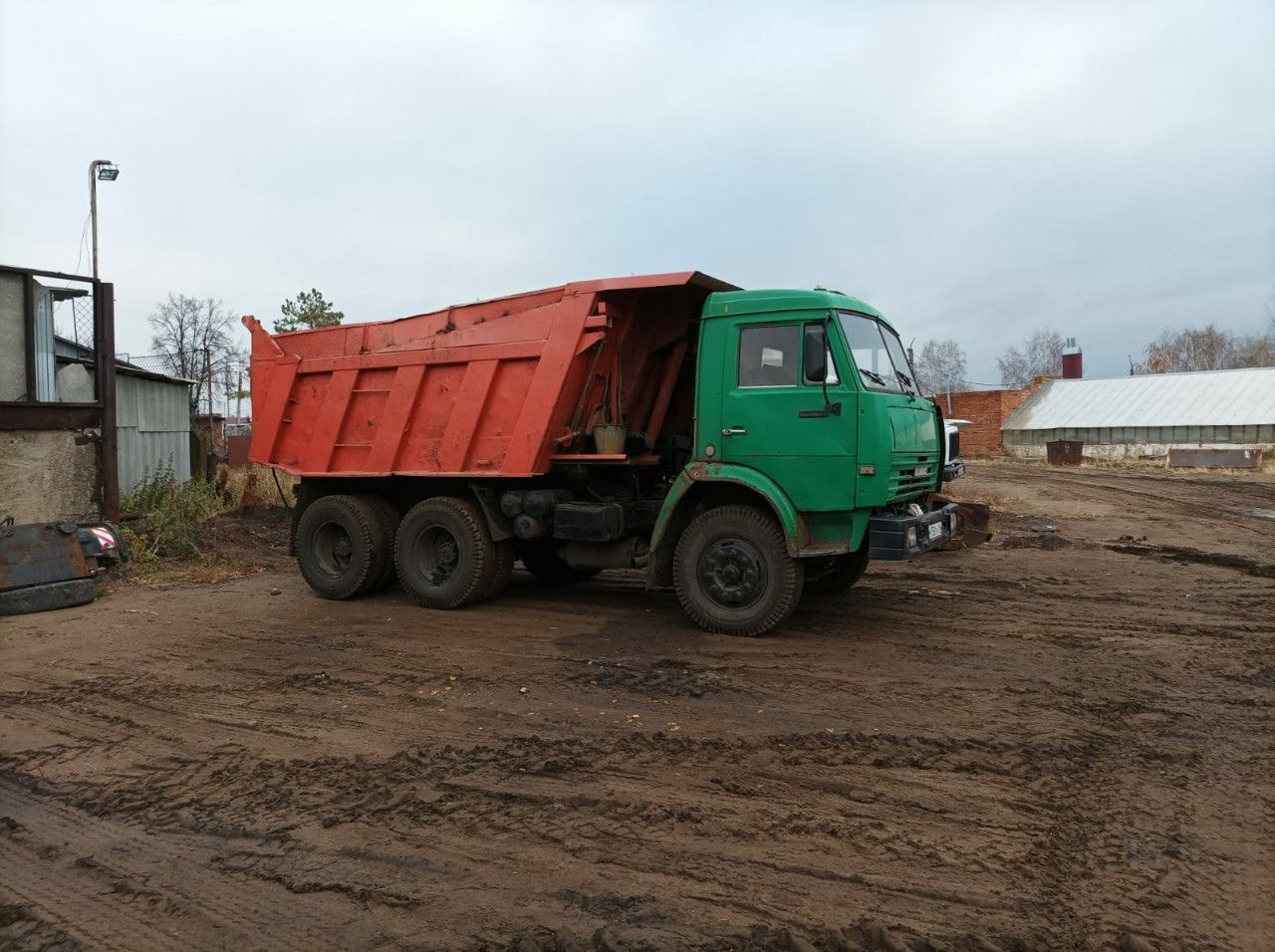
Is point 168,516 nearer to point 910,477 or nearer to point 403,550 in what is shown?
point 403,550

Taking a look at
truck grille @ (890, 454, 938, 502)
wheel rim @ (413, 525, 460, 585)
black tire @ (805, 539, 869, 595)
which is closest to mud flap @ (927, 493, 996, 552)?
black tire @ (805, 539, 869, 595)

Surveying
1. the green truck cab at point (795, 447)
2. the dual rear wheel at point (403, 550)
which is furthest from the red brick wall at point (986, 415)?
the dual rear wheel at point (403, 550)

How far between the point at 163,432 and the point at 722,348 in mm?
13458

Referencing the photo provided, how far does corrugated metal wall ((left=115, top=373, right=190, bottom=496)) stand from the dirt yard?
8.43 m

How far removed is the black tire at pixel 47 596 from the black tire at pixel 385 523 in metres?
2.91

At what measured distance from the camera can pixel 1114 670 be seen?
5.70 meters

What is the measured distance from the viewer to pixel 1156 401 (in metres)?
32.5

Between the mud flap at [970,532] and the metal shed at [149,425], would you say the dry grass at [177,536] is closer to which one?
the metal shed at [149,425]

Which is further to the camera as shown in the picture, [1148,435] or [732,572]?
[1148,435]

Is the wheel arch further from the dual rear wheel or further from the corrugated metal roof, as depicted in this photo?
the corrugated metal roof

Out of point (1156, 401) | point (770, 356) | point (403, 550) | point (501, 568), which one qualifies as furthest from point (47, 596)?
point (1156, 401)

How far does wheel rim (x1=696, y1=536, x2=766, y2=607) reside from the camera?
6625 millimetres

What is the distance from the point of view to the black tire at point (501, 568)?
7988 mm

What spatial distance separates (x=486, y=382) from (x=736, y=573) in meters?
2.82
